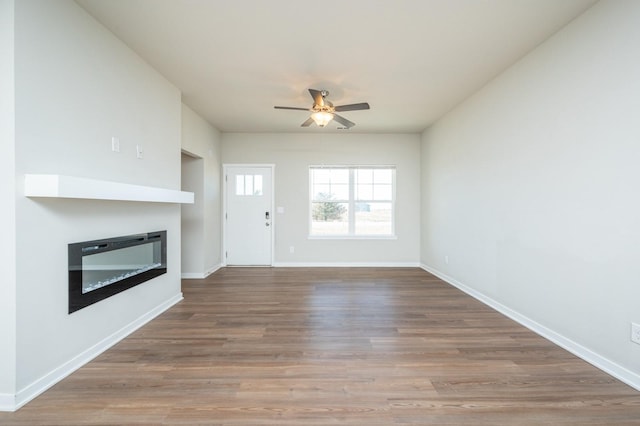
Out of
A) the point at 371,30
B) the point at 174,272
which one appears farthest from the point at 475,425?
the point at 174,272

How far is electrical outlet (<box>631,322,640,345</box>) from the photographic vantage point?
1859 millimetres

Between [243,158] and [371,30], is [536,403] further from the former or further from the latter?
[243,158]

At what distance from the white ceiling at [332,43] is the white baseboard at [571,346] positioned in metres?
2.56

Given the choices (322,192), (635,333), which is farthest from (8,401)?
(322,192)

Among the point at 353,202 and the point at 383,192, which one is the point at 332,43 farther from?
the point at 383,192

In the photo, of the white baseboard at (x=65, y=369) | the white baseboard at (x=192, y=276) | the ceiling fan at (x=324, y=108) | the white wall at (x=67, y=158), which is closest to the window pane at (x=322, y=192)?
the ceiling fan at (x=324, y=108)

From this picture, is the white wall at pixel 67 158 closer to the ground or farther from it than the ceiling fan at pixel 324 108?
closer to the ground

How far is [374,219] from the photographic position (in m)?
5.84

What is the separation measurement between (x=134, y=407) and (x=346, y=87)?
3.50 metres

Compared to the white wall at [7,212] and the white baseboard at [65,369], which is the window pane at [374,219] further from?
the white wall at [7,212]

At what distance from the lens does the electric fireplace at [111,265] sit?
2.06 meters

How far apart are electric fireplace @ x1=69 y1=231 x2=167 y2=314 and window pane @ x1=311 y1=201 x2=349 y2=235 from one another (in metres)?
3.09

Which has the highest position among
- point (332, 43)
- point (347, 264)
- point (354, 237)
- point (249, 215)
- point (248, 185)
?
point (332, 43)

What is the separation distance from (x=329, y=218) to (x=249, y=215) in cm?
158
